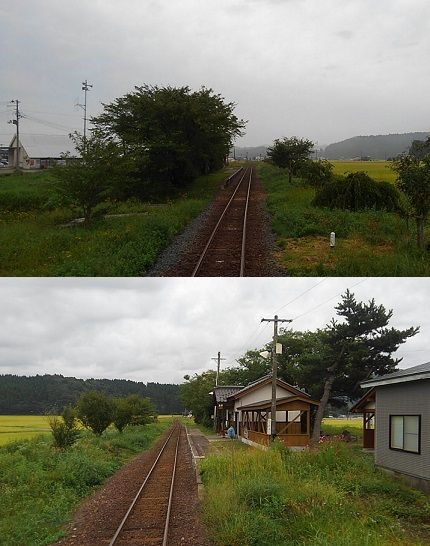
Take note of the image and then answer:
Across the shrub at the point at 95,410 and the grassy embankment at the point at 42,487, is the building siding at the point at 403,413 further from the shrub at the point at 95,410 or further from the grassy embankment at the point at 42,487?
the shrub at the point at 95,410

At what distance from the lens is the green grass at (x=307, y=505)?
7633mm

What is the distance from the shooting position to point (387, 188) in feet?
75.8

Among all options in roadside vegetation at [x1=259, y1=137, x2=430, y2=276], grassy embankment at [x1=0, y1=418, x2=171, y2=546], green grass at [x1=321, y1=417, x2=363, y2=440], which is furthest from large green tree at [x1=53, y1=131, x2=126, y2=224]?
green grass at [x1=321, y1=417, x2=363, y2=440]

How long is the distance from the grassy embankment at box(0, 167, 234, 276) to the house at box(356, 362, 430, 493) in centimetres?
668

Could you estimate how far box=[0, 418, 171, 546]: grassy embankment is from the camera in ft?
30.9

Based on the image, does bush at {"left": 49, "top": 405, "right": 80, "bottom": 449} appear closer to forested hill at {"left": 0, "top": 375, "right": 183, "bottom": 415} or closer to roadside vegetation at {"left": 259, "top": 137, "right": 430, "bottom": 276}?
roadside vegetation at {"left": 259, "top": 137, "right": 430, "bottom": 276}

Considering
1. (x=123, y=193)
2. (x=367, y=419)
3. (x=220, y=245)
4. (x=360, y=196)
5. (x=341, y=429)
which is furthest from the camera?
(x=341, y=429)

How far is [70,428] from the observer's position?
20.8 metres

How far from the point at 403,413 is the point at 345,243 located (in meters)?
5.00

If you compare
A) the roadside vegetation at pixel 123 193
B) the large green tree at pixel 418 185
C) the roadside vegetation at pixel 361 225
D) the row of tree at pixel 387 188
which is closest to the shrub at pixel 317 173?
the row of tree at pixel 387 188

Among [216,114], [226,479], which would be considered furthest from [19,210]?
[226,479]

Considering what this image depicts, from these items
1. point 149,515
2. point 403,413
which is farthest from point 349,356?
point 149,515

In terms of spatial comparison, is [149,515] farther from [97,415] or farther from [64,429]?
[97,415]

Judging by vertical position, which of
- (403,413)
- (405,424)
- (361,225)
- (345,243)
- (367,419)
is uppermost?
(361,225)
